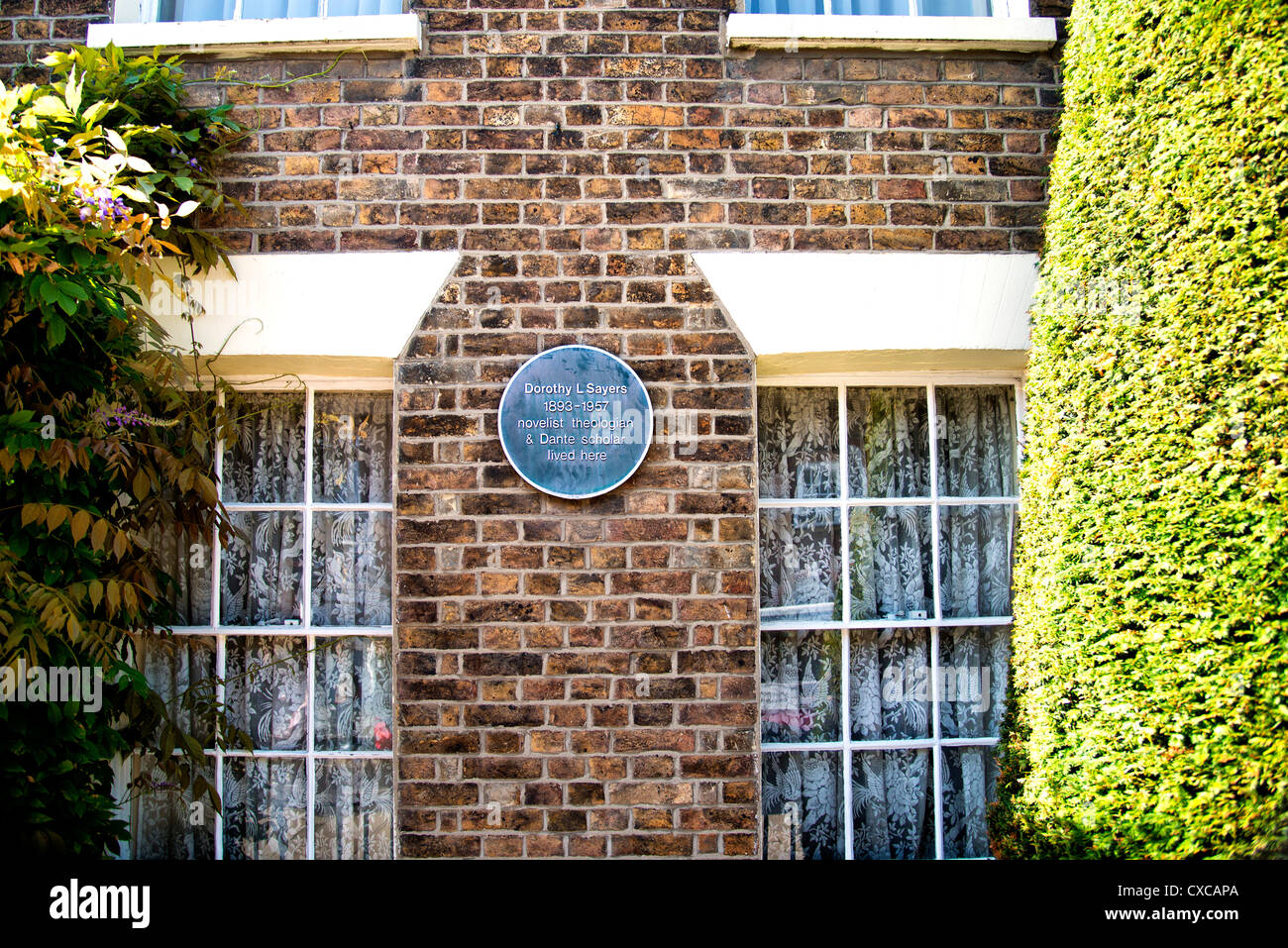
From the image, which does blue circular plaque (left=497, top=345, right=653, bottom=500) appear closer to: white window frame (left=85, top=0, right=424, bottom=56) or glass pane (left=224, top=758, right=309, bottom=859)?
white window frame (left=85, top=0, right=424, bottom=56)

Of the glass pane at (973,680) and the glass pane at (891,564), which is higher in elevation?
the glass pane at (891,564)

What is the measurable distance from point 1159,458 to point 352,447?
283 centimetres

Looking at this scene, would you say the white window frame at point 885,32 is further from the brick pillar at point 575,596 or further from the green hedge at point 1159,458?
the brick pillar at point 575,596

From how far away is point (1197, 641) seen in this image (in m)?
2.24

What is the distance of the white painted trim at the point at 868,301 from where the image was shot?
9.91 feet

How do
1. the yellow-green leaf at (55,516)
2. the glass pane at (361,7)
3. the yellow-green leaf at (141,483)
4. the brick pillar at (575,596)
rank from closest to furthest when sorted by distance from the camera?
the yellow-green leaf at (55,516)
the yellow-green leaf at (141,483)
the brick pillar at (575,596)
the glass pane at (361,7)

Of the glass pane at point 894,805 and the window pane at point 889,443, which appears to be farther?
the window pane at point 889,443

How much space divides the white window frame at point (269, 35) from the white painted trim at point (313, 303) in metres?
0.82

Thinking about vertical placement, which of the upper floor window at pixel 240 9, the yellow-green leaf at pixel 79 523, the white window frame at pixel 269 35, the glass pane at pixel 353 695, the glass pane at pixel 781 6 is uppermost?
the upper floor window at pixel 240 9

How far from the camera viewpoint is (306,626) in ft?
10.2

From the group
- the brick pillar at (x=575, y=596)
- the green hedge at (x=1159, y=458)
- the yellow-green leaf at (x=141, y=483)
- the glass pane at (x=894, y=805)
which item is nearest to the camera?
the green hedge at (x=1159, y=458)

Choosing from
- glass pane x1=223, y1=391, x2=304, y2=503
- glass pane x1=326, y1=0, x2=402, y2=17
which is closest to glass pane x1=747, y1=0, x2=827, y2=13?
glass pane x1=326, y1=0, x2=402, y2=17

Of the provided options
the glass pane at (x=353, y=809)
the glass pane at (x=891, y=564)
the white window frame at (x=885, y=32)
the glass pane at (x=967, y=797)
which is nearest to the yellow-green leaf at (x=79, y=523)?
the glass pane at (x=353, y=809)
